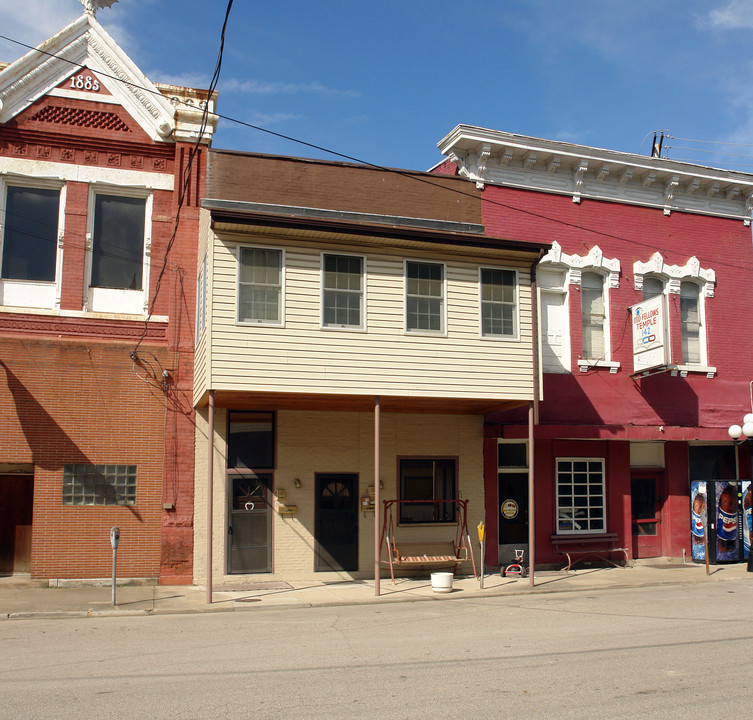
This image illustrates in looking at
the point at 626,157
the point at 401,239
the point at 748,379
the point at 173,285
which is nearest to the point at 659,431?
the point at 748,379

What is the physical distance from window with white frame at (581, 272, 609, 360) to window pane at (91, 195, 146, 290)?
10738 millimetres

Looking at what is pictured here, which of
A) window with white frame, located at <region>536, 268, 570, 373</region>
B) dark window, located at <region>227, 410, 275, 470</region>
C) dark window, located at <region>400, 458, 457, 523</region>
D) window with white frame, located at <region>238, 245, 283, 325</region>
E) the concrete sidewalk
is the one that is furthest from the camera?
window with white frame, located at <region>536, 268, 570, 373</region>

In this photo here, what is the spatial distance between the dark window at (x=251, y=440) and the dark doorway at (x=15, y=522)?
13.8 feet

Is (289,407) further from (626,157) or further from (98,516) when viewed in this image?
(626,157)

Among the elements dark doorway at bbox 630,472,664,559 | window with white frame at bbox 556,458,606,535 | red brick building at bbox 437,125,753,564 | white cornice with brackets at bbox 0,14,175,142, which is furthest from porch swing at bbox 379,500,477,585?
white cornice with brackets at bbox 0,14,175,142

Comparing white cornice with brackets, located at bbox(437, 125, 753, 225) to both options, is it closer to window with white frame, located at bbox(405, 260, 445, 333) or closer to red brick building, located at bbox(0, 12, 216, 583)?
window with white frame, located at bbox(405, 260, 445, 333)

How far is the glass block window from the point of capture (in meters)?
16.1

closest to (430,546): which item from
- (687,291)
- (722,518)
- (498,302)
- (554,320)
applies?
(498,302)

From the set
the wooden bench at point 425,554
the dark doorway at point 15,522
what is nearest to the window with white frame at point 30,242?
the dark doorway at point 15,522

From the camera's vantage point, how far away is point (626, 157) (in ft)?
67.9

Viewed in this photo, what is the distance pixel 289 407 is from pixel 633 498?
925 cm

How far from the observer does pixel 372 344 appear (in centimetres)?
1583

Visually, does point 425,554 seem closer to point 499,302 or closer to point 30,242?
point 499,302

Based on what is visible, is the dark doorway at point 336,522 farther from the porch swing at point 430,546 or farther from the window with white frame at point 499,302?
the window with white frame at point 499,302
